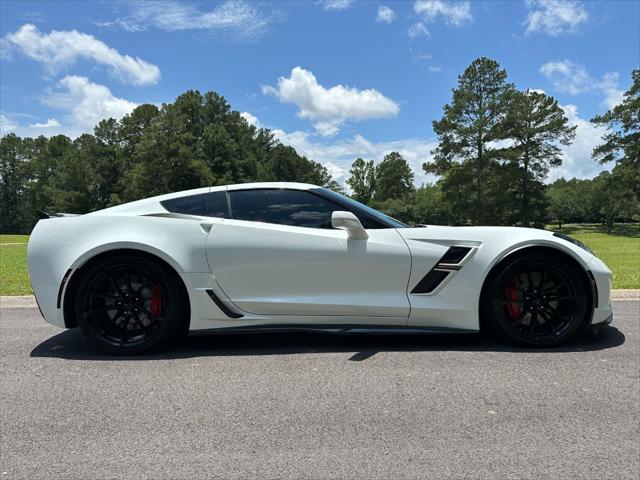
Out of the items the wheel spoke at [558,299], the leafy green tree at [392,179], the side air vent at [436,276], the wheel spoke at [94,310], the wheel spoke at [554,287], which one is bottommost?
the wheel spoke at [94,310]

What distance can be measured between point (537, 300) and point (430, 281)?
2.85 feet

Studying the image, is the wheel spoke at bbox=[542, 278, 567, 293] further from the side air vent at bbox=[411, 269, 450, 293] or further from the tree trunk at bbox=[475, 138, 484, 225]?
the tree trunk at bbox=[475, 138, 484, 225]

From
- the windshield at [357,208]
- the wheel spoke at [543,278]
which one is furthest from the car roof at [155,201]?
the wheel spoke at [543,278]

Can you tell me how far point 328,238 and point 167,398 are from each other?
61.1 inches

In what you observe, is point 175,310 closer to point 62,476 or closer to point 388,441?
point 62,476

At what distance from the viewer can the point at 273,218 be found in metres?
3.53

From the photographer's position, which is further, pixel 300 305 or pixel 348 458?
pixel 300 305

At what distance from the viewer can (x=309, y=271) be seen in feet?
11.1

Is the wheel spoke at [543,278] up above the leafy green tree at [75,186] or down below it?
below

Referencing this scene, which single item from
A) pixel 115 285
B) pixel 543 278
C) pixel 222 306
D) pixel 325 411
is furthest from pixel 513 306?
pixel 115 285

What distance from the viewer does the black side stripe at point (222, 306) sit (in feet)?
11.2

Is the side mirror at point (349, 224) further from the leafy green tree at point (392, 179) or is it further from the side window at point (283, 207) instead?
the leafy green tree at point (392, 179)

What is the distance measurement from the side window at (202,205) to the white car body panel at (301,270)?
0.14 m

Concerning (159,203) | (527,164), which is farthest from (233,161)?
(159,203)
